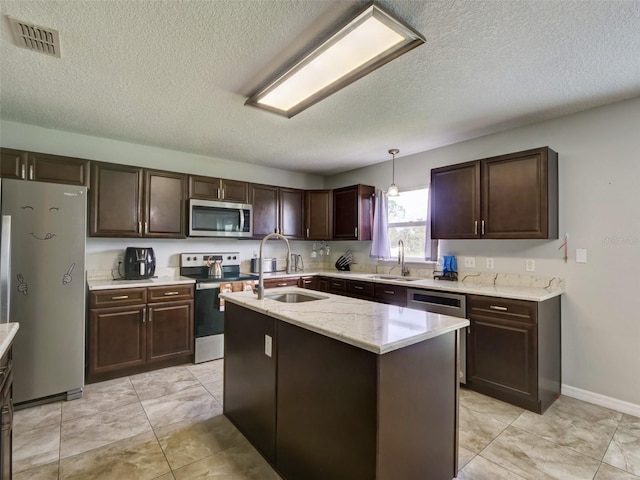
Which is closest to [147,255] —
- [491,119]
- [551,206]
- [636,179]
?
[491,119]

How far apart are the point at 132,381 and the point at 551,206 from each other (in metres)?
4.12

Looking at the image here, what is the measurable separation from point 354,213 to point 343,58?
2.68 m

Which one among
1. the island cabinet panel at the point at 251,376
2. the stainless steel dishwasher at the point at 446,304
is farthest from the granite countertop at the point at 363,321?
the stainless steel dishwasher at the point at 446,304

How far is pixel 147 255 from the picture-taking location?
3.61m

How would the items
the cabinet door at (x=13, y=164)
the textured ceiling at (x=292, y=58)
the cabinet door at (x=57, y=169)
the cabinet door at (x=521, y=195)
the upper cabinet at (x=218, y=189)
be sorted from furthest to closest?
the upper cabinet at (x=218, y=189) < the cabinet door at (x=57, y=169) < the cabinet door at (x=13, y=164) < the cabinet door at (x=521, y=195) < the textured ceiling at (x=292, y=58)

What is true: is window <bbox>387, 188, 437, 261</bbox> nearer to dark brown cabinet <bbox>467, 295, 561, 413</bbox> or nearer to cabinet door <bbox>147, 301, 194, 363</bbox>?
dark brown cabinet <bbox>467, 295, 561, 413</bbox>

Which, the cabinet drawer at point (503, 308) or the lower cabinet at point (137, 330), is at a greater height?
the cabinet drawer at point (503, 308)

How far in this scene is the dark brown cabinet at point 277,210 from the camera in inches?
172

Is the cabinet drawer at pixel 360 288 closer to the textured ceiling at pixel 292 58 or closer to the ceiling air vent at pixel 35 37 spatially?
the textured ceiling at pixel 292 58

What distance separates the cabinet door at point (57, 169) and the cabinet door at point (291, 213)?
227cm

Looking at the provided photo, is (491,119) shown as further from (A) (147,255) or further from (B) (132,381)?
(B) (132,381)

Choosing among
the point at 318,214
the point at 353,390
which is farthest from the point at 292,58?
the point at 318,214

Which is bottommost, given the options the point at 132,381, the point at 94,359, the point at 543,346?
the point at 132,381

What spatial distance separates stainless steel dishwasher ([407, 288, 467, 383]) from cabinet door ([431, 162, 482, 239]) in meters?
0.64
